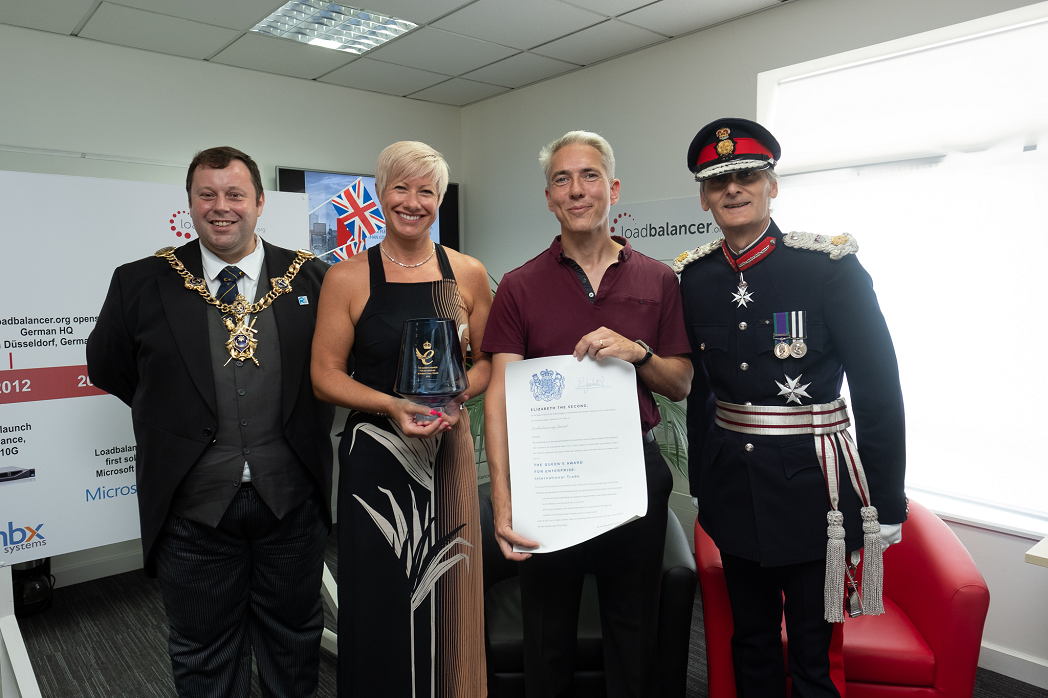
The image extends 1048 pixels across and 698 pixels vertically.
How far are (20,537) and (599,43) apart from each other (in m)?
3.74

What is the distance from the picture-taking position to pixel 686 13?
3.54 metres

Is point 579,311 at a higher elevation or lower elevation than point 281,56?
lower

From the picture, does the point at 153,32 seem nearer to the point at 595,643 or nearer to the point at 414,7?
the point at 414,7

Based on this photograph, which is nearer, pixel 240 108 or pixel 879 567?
pixel 879 567

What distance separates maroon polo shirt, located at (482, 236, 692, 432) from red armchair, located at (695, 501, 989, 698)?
100cm

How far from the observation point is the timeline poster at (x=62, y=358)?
8.57 feet

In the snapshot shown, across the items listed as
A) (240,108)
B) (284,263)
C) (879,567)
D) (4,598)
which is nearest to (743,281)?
(879,567)

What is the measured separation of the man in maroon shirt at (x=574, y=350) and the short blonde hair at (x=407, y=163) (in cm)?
27

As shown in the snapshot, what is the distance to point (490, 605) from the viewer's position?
234 centimetres

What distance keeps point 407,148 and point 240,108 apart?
10.9ft

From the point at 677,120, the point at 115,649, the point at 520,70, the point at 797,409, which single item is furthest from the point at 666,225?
the point at 115,649

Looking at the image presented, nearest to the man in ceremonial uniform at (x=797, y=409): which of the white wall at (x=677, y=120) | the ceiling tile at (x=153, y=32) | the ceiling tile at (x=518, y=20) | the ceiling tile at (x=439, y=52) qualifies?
the white wall at (x=677, y=120)

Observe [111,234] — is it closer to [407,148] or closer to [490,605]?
[407,148]

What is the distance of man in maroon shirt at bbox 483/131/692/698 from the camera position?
159cm
